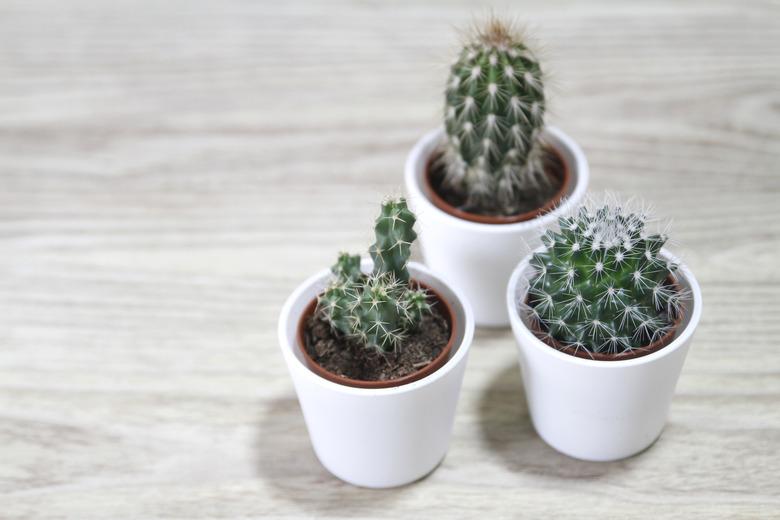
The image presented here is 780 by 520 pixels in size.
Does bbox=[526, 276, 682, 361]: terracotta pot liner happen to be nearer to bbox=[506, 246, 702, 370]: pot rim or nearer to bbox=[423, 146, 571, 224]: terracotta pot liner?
bbox=[506, 246, 702, 370]: pot rim

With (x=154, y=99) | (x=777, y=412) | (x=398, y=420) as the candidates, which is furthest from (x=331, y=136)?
(x=777, y=412)

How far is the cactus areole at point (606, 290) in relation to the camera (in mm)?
902

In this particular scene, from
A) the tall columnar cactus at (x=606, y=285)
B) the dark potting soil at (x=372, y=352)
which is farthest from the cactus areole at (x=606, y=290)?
the dark potting soil at (x=372, y=352)

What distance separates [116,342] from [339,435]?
365 mm

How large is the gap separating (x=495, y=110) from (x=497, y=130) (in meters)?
0.02

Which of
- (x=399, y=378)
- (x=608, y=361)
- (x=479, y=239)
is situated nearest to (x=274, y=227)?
(x=479, y=239)

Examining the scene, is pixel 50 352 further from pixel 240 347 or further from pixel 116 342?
pixel 240 347

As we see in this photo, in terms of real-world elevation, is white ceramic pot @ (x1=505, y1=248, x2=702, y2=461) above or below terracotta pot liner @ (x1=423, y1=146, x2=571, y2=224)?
below

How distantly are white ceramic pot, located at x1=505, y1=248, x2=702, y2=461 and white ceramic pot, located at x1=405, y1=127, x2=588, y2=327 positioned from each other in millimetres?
65

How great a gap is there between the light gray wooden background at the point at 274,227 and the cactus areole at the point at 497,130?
75mm

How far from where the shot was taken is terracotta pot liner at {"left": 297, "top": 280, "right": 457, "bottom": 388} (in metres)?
0.90

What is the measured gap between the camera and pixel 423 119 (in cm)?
148

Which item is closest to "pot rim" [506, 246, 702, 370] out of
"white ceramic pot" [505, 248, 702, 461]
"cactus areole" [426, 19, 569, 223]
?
"white ceramic pot" [505, 248, 702, 461]

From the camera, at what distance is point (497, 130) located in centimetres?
105
